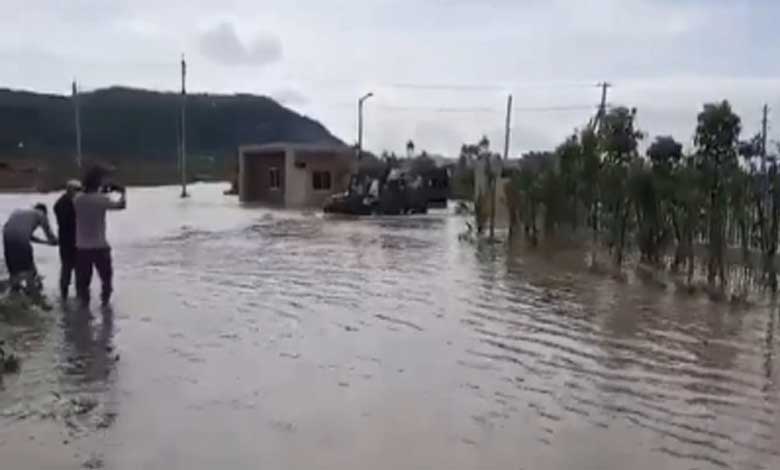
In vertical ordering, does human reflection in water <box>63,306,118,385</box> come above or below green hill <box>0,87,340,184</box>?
below

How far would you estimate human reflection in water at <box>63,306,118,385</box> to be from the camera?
898 cm

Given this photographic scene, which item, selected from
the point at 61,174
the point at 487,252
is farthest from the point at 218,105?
the point at 487,252

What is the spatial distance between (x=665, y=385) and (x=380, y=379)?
2.24 m

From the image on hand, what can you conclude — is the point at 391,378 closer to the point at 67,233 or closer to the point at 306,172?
the point at 67,233

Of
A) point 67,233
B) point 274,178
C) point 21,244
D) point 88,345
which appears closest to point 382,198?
point 274,178

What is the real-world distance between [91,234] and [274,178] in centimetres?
4570

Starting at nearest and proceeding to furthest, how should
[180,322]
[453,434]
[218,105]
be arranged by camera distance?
[453,434] < [180,322] < [218,105]

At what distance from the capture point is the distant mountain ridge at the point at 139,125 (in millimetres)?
96438

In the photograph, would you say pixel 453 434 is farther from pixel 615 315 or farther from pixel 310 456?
pixel 615 315

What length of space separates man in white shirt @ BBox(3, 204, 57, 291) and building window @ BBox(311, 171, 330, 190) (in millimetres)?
42260

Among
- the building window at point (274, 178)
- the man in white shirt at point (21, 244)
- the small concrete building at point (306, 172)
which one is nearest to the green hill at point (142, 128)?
the building window at point (274, 178)

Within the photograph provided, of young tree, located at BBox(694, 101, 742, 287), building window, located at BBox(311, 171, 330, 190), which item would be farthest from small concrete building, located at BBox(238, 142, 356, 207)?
young tree, located at BBox(694, 101, 742, 287)

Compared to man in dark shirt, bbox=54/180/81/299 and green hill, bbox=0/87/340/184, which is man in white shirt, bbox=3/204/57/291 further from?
green hill, bbox=0/87/340/184

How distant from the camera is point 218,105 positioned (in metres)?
116
